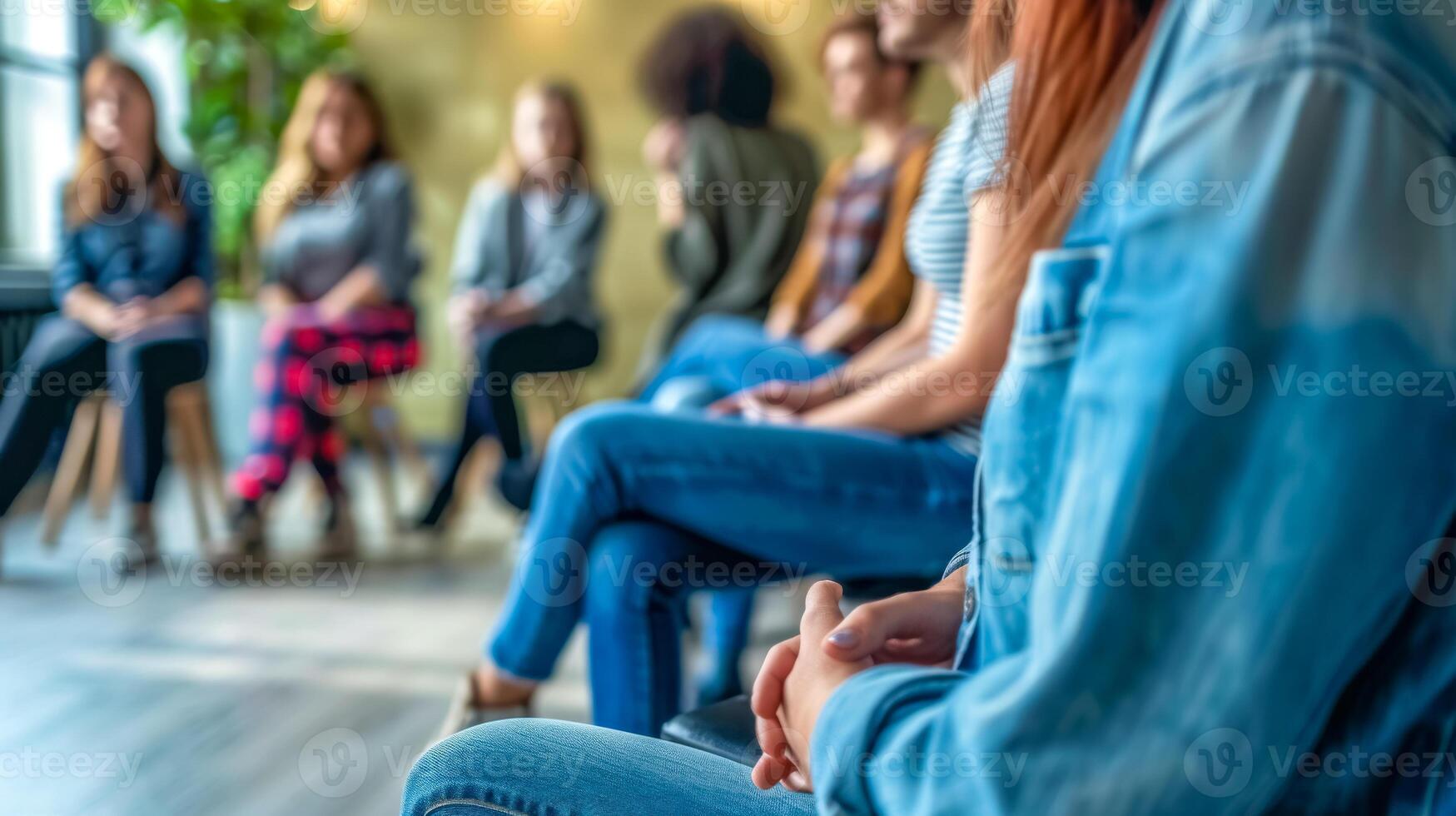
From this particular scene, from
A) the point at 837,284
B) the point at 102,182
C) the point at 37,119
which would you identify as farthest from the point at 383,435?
the point at 37,119

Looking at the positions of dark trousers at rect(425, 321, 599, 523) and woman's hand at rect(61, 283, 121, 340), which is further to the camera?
dark trousers at rect(425, 321, 599, 523)

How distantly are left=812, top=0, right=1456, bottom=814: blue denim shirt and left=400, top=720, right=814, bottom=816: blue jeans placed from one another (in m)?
0.21

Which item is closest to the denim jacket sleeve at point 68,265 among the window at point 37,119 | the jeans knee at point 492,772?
the window at point 37,119

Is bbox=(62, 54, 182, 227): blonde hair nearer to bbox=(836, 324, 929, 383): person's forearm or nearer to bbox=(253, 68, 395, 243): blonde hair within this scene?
bbox=(253, 68, 395, 243): blonde hair

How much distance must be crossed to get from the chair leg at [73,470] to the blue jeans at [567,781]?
104 inches

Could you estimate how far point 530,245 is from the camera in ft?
10.8

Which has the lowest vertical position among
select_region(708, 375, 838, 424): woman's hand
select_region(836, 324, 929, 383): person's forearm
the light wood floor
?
the light wood floor

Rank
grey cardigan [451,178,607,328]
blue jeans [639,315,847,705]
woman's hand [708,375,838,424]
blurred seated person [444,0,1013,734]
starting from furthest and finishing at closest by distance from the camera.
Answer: grey cardigan [451,178,607,328]
blue jeans [639,315,847,705]
woman's hand [708,375,838,424]
blurred seated person [444,0,1013,734]

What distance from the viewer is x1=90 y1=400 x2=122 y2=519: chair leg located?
2.79 m

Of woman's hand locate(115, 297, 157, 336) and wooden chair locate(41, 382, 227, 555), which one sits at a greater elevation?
woman's hand locate(115, 297, 157, 336)

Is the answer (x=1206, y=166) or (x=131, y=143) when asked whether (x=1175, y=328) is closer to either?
(x=1206, y=166)

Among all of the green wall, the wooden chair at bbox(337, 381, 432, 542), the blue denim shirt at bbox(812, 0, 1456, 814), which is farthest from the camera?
the green wall

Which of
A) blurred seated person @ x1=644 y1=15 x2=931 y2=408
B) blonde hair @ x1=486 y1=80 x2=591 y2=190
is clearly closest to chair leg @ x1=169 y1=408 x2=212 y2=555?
blonde hair @ x1=486 y1=80 x2=591 y2=190

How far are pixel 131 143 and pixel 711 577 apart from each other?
7.89ft
